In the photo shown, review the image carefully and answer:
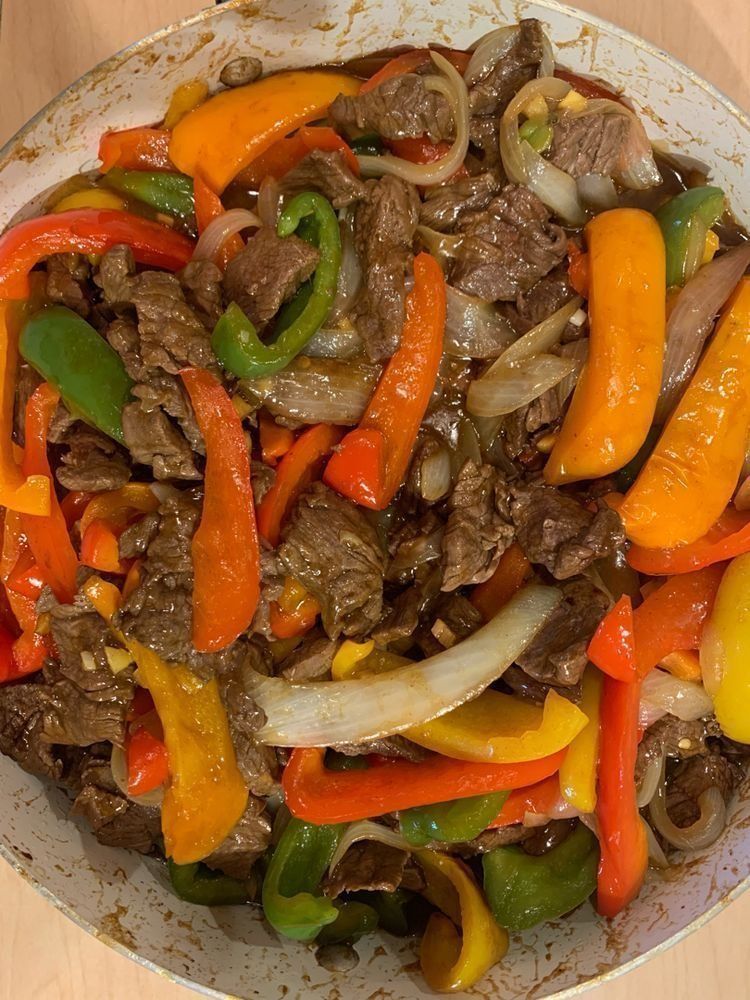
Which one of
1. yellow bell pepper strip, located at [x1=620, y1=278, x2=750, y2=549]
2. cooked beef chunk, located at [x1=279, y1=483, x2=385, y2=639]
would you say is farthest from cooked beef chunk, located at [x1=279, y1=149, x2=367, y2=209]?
yellow bell pepper strip, located at [x1=620, y1=278, x2=750, y2=549]

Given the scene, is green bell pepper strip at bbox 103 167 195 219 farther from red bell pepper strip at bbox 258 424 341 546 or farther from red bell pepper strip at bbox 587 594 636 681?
red bell pepper strip at bbox 587 594 636 681

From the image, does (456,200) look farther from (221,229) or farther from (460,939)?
(460,939)

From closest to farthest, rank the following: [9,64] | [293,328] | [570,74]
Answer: [293,328] → [570,74] → [9,64]

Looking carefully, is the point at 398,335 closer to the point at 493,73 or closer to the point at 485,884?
the point at 493,73

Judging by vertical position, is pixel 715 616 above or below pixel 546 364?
below

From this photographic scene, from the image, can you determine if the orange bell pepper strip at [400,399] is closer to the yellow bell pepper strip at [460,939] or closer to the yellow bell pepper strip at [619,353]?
the yellow bell pepper strip at [619,353]

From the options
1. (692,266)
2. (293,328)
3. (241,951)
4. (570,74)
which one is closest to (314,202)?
(293,328)

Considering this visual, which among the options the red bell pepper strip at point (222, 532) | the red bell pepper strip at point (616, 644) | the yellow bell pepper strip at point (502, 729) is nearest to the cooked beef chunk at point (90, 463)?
the red bell pepper strip at point (222, 532)
